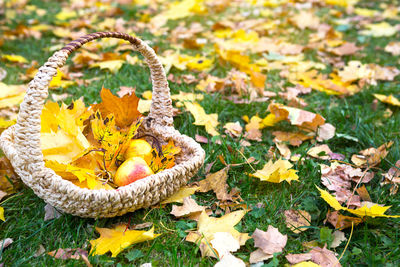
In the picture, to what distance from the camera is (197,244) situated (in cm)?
118

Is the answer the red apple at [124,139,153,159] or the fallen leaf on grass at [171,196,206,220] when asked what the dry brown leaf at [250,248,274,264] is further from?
the red apple at [124,139,153,159]

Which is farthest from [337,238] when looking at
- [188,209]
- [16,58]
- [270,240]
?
[16,58]

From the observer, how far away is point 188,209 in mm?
1298

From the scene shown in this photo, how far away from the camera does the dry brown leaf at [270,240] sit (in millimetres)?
1150

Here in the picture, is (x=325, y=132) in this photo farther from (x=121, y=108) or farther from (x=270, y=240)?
(x=121, y=108)

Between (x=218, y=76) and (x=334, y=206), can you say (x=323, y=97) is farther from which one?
(x=334, y=206)

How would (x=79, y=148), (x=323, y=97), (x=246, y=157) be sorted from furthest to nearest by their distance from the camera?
(x=323, y=97)
(x=246, y=157)
(x=79, y=148)

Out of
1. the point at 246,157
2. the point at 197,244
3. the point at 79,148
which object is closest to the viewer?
the point at 197,244

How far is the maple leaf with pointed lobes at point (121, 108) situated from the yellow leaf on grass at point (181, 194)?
0.39 metres

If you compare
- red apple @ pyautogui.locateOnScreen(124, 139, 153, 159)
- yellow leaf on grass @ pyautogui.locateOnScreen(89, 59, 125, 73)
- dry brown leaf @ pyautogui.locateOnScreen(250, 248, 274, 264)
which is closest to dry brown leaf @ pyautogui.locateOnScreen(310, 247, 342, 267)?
dry brown leaf @ pyautogui.locateOnScreen(250, 248, 274, 264)

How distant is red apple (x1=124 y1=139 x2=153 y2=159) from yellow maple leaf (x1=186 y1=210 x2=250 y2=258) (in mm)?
352

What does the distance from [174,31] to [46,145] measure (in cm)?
238

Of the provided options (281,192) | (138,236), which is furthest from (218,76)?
(138,236)

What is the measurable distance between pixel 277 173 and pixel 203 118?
22.5 inches
